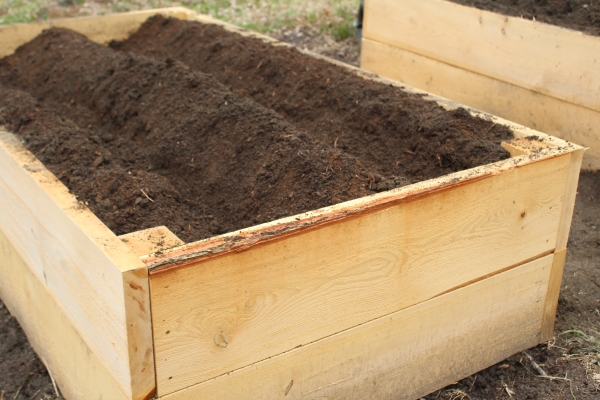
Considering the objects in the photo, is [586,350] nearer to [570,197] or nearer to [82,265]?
[570,197]

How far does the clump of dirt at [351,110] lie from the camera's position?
2.58 metres

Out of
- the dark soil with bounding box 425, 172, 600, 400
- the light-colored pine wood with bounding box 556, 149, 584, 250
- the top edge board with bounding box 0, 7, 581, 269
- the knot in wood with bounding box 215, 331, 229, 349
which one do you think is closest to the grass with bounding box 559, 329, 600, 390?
the dark soil with bounding box 425, 172, 600, 400

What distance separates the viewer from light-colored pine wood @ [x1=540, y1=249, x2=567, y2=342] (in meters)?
2.52

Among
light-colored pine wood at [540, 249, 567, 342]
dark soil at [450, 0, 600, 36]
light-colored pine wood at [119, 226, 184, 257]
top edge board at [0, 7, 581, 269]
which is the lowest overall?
light-colored pine wood at [540, 249, 567, 342]

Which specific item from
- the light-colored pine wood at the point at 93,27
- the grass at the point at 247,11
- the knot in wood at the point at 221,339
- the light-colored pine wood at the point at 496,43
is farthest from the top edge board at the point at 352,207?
the grass at the point at 247,11

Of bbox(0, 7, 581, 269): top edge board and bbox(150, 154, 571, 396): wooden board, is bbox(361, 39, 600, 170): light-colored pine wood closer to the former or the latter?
bbox(0, 7, 581, 269): top edge board

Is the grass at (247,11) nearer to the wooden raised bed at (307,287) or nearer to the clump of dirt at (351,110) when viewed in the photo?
the clump of dirt at (351,110)

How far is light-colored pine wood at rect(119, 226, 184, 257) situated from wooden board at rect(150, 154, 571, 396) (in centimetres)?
11

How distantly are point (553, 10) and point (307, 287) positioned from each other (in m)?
3.23

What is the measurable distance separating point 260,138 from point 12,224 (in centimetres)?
97

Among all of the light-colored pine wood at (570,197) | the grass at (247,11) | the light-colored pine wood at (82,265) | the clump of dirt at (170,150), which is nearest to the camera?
the light-colored pine wood at (82,265)

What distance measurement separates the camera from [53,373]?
2539mm

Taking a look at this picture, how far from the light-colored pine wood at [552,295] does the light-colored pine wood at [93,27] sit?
3313mm

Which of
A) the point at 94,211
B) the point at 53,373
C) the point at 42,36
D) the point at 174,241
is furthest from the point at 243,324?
the point at 42,36
